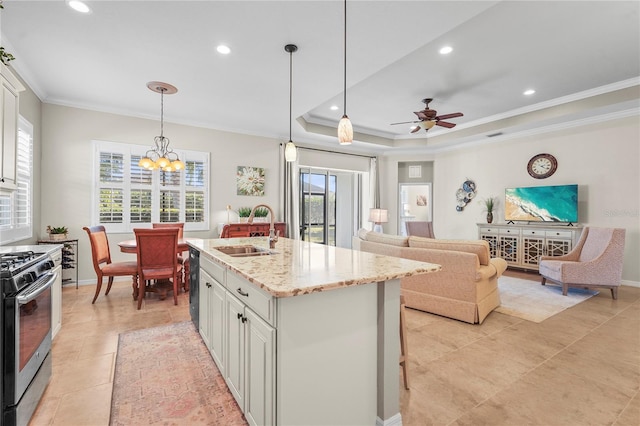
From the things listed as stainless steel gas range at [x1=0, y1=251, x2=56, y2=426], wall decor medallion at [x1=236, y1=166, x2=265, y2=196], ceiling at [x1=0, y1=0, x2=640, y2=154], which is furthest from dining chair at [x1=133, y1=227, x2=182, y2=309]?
wall decor medallion at [x1=236, y1=166, x2=265, y2=196]

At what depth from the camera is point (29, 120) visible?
3.97 meters

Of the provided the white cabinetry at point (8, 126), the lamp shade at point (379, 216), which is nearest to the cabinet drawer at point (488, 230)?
the lamp shade at point (379, 216)

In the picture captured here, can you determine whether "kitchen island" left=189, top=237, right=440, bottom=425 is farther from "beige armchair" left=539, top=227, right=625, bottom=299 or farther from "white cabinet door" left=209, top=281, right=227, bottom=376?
"beige armchair" left=539, top=227, right=625, bottom=299

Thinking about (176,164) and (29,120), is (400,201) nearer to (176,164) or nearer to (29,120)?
(176,164)

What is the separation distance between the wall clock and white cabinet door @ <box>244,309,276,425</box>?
646 cm

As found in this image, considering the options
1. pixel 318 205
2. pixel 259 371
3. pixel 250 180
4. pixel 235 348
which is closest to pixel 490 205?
pixel 318 205

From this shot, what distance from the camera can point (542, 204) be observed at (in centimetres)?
566

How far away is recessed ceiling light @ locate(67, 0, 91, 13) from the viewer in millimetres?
2467

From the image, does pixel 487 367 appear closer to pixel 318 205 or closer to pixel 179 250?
pixel 179 250

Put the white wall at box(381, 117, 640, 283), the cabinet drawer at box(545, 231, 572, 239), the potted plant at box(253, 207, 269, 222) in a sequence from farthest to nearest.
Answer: the potted plant at box(253, 207, 269, 222), the cabinet drawer at box(545, 231, 572, 239), the white wall at box(381, 117, 640, 283)

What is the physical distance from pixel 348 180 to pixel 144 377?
656cm

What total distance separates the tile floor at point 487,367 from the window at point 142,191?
70.5 inches

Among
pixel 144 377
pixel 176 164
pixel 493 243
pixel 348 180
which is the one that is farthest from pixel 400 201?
pixel 144 377

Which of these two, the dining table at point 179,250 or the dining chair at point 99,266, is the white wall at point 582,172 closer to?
the dining table at point 179,250
